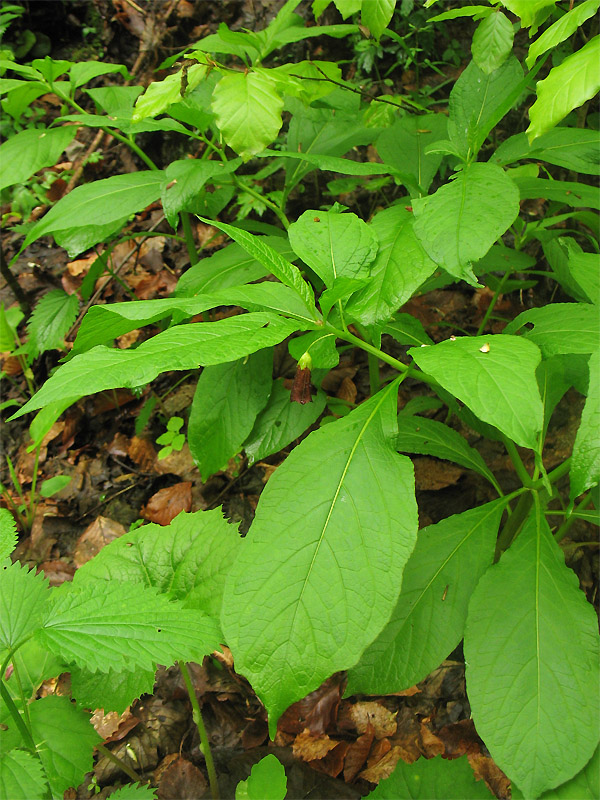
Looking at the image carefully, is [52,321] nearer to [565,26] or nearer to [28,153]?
[28,153]

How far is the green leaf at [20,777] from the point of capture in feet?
3.58

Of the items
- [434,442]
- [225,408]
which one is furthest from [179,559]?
[434,442]

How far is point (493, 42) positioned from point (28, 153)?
169 cm

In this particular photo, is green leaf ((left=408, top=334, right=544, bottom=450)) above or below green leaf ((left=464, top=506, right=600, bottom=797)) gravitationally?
above

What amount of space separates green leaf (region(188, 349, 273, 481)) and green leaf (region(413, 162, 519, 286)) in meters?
0.85

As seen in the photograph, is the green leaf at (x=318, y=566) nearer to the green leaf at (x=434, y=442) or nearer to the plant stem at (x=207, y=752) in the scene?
the green leaf at (x=434, y=442)

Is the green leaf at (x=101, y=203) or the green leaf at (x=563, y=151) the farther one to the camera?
the green leaf at (x=101, y=203)

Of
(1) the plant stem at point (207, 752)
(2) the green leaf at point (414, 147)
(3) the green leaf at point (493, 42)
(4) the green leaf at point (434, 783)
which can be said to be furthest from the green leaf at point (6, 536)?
(3) the green leaf at point (493, 42)

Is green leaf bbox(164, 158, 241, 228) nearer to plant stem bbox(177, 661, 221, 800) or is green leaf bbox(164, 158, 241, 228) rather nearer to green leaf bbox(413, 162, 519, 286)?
green leaf bbox(413, 162, 519, 286)

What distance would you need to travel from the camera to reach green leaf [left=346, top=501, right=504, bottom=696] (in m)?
1.41

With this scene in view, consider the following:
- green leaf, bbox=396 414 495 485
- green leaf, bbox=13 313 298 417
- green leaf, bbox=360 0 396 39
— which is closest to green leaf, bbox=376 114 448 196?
green leaf, bbox=360 0 396 39

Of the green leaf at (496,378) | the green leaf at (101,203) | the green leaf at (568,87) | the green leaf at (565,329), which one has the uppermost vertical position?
the green leaf at (568,87)

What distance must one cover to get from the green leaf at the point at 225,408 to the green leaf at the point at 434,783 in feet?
3.46

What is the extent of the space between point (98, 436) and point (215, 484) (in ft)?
2.91
